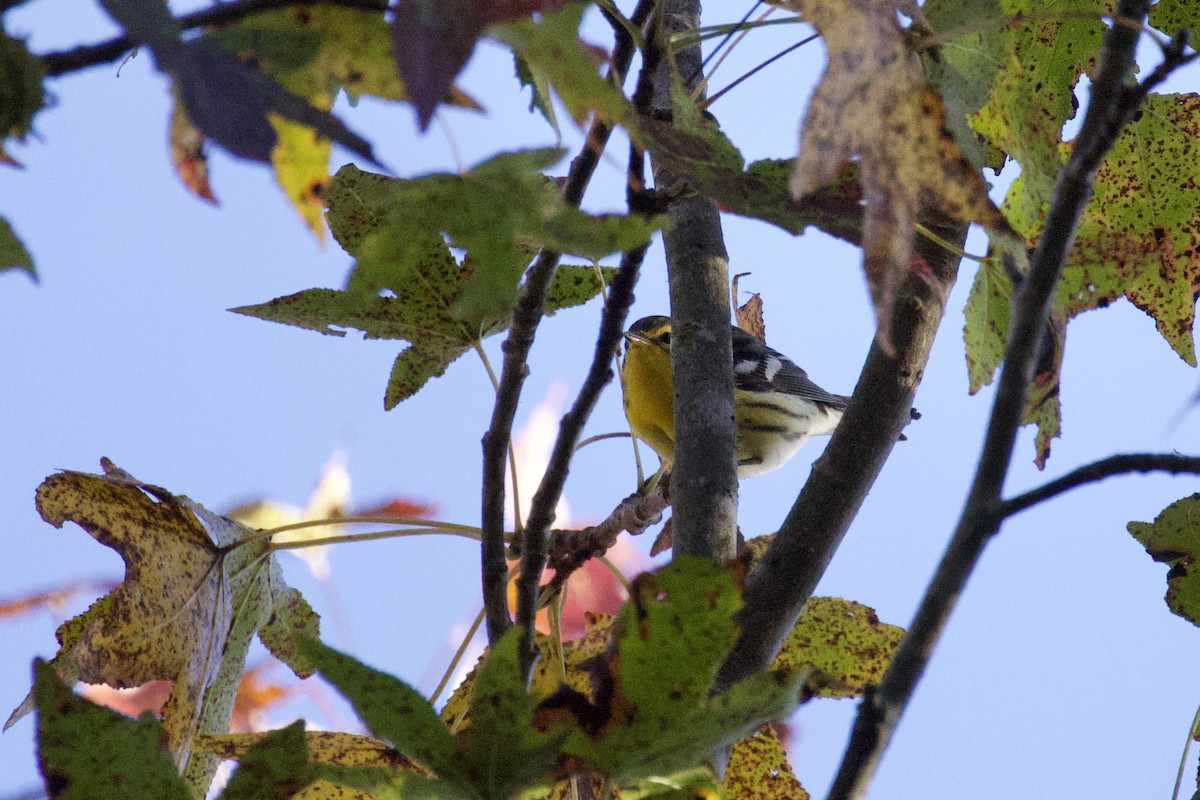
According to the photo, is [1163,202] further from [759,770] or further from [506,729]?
[506,729]

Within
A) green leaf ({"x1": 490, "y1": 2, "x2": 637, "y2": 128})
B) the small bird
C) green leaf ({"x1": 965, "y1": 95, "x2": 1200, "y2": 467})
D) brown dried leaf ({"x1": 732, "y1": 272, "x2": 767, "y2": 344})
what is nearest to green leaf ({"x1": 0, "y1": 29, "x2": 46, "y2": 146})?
green leaf ({"x1": 490, "y1": 2, "x2": 637, "y2": 128})

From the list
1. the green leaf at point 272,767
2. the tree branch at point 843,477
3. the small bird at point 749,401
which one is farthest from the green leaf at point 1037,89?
the small bird at point 749,401

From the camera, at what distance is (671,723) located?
14.6 inches

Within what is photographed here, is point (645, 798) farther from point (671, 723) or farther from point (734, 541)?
point (734, 541)

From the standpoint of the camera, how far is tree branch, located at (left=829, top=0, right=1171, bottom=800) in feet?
1.09

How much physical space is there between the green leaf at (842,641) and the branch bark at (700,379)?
0.29 feet

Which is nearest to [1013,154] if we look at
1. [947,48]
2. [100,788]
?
[947,48]

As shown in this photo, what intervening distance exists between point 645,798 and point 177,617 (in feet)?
1.22

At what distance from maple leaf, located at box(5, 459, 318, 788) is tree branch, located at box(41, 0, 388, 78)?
1.23 ft

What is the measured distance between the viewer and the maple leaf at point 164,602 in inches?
25.0

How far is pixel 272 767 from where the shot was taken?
37cm

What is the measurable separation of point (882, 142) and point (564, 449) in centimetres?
26

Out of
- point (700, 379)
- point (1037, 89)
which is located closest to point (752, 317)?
point (700, 379)

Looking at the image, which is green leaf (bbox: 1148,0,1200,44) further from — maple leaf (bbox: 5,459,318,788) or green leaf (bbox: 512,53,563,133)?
maple leaf (bbox: 5,459,318,788)
